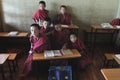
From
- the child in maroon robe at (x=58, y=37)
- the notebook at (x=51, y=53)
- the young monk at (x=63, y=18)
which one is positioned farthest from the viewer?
the young monk at (x=63, y=18)

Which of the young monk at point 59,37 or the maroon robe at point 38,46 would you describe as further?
the young monk at point 59,37

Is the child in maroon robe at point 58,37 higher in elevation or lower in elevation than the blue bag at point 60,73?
higher

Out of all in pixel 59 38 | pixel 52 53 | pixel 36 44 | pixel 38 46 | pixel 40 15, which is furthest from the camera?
pixel 40 15

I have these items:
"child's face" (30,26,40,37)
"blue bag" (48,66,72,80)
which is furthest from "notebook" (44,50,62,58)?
"child's face" (30,26,40,37)

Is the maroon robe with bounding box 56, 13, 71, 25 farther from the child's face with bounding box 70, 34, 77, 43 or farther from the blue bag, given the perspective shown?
the blue bag

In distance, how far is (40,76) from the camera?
3.17m

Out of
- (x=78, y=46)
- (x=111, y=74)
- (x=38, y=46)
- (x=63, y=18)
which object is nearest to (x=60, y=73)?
(x=38, y=46)

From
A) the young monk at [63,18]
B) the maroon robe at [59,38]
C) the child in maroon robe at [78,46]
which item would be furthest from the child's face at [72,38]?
the young monk at [63,18]

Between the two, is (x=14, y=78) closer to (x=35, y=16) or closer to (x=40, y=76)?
(x=40, y=76)

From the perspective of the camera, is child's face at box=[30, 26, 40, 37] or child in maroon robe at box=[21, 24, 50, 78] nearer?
child in maroon robe at box=[21, 24, 50, 78]

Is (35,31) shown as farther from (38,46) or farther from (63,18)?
(63,18)

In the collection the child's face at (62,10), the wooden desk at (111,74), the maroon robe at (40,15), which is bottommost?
the wooden desk at (111,74)

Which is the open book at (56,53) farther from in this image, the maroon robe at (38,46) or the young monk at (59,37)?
the young monk at (59,37)

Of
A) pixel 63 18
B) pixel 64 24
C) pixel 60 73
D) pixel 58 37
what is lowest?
pixel 60 73
